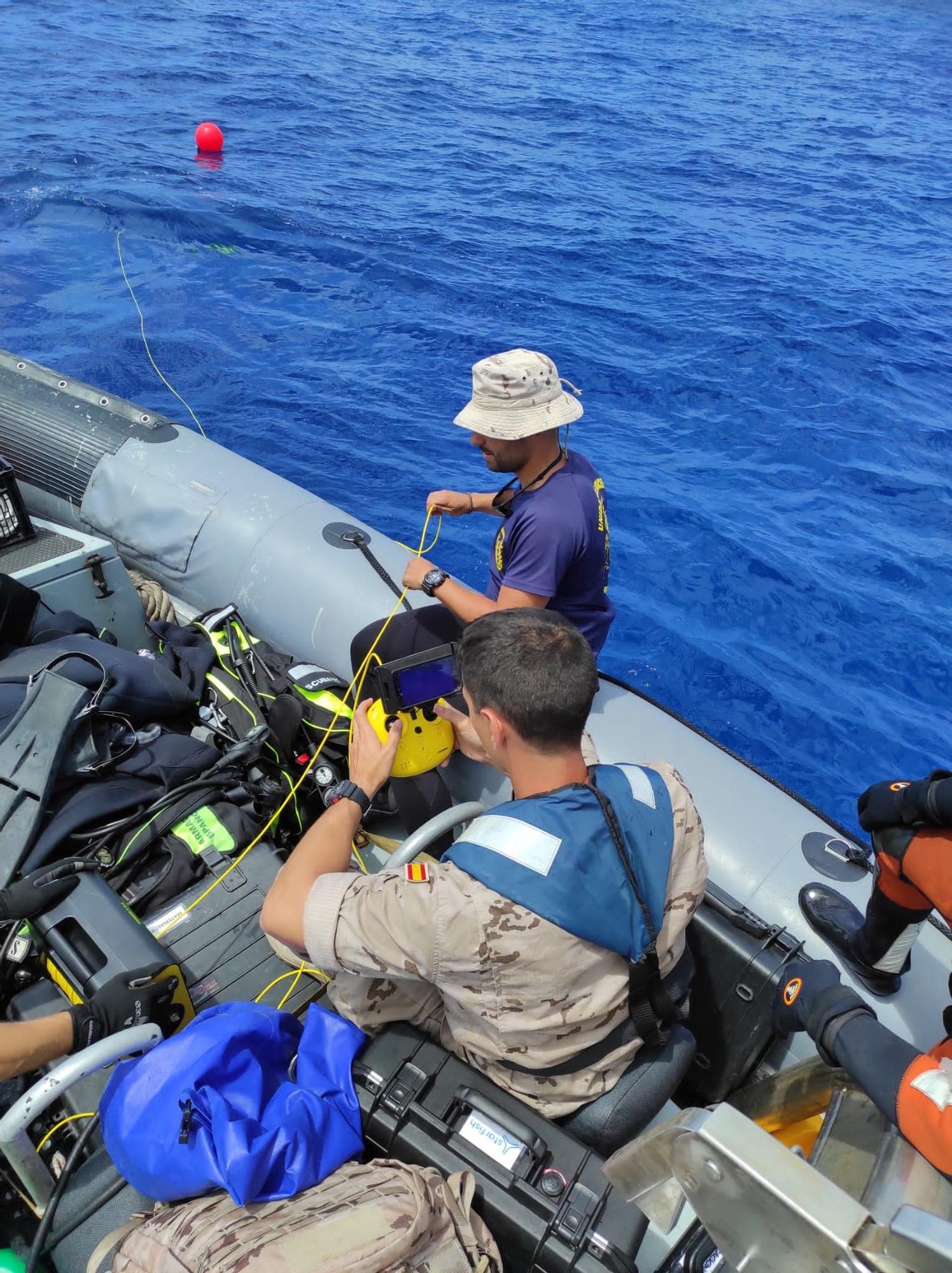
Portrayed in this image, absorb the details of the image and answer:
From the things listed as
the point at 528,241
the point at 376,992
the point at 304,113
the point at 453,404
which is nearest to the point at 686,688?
the point at 453,404

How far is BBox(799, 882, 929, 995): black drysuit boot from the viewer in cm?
194

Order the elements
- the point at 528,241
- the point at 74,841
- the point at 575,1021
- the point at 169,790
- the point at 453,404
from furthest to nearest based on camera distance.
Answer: the point at 528,241 → the point at 453,404 → the point at 169,790 → the point at 74,841 → the point at 575,1021

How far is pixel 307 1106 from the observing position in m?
1.49

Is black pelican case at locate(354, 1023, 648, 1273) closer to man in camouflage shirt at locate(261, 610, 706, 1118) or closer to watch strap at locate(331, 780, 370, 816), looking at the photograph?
man in camouflage shirt at locate(261, 610, 706, 1118)

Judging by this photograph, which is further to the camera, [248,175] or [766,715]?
[248,175]

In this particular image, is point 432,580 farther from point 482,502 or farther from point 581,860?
point 581,860

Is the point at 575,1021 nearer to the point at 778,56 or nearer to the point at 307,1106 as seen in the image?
the point at 307,1106

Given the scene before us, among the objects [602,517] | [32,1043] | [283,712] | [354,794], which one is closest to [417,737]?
[354,794]

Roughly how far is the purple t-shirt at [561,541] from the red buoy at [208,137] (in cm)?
848

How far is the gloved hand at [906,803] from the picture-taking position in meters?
1.72

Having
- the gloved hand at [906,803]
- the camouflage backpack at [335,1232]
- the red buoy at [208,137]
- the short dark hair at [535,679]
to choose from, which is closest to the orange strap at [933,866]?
the gloved hand at [906,803]

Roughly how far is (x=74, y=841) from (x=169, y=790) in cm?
25

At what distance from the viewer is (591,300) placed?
7.37 metres

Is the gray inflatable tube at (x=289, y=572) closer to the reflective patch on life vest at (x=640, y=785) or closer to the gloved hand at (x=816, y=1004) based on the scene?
the gloved hand at (x=816, y=1004)
